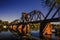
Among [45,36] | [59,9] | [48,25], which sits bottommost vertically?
[45,36]

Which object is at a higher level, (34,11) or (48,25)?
(34,11)

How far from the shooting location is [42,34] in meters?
56.6

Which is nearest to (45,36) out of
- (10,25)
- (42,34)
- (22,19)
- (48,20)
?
(42,34)

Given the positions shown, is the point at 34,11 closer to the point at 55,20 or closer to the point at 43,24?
the point at 43,24

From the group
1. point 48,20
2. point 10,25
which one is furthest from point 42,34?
point 10,25

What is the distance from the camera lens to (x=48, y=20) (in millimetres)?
53875

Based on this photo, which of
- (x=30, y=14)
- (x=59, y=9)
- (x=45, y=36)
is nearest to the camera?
(x=59, y=9)

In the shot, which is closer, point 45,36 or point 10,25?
point 45,36

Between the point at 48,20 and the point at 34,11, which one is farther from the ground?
the point at 34,11

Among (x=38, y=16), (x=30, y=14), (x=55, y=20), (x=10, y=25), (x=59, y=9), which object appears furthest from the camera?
(x=10, y=25)

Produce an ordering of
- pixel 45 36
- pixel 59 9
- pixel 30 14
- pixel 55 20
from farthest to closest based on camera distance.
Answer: pixel 30 14 → pixel 45 36 → pixel 55 20 → pixel 59 9

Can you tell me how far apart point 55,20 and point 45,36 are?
26.3ft

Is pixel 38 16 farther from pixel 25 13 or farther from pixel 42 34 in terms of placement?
pixel 42 34

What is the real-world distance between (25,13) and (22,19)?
272cm
